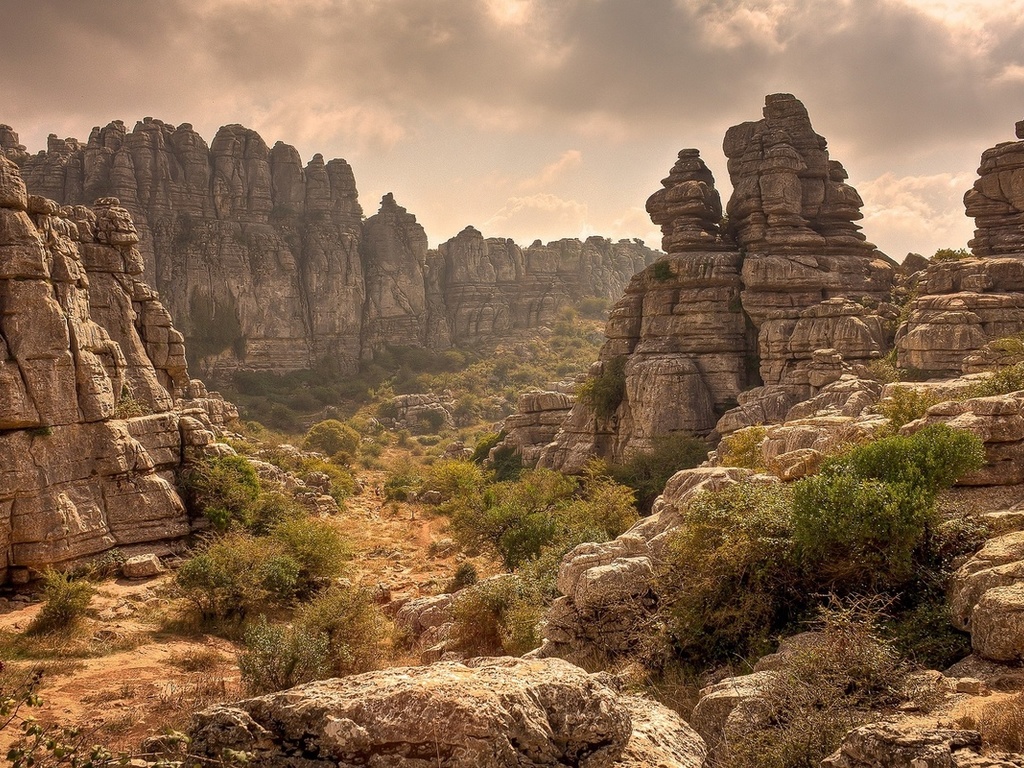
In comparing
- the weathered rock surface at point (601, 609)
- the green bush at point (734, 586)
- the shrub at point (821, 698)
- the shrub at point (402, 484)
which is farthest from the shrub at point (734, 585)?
the shrub at point (402, 484)

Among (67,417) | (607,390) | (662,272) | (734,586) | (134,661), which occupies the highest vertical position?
(662,272)

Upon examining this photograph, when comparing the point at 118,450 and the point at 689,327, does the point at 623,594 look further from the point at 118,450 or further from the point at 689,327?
the point at 689,327

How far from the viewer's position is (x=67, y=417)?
17.8m

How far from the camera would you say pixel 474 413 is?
2386 inches

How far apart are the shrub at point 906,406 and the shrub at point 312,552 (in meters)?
12.9

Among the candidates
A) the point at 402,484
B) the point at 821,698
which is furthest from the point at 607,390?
the point at 821,698

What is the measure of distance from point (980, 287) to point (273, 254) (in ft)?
187

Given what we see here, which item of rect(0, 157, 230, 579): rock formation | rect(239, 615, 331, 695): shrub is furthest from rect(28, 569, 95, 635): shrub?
rect(239, 615, 331, 695): shrub

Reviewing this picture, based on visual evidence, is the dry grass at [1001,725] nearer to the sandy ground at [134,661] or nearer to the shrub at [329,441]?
the sandy ground at [134,661]

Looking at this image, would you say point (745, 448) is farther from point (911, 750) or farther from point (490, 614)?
point (911, 750)

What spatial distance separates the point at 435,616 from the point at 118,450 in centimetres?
958

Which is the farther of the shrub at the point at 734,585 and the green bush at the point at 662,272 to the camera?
the green bush at the point at 662,272

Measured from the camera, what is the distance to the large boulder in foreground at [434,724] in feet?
14.3

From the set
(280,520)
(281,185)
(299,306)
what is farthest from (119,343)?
(281,185)
